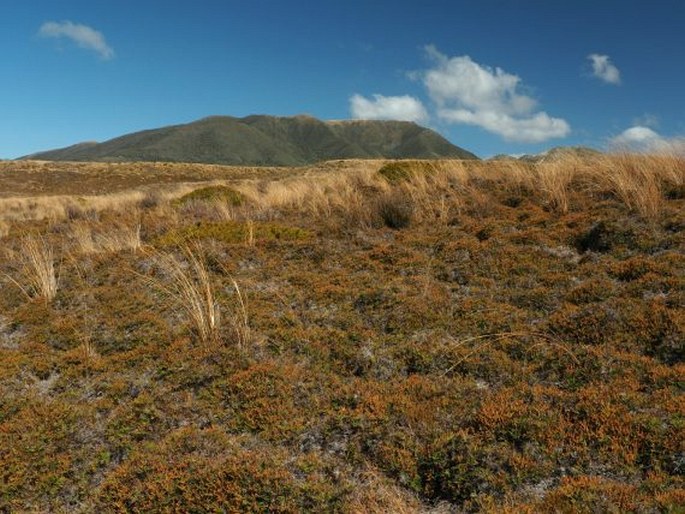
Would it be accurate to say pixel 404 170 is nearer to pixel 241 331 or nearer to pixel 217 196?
pixel 217 196

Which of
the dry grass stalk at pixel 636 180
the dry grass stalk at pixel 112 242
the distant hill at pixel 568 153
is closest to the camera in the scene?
the dry grass stalk at pixel 636 180

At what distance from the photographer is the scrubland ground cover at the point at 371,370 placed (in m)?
4.18

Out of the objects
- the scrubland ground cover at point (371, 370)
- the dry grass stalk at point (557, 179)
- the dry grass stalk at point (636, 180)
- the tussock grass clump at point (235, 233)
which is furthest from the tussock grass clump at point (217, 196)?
the dry grass stalk at point (636, 180)

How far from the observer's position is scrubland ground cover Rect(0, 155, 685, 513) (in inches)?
165

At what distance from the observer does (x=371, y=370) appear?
6.02 m

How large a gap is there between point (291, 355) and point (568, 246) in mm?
5800

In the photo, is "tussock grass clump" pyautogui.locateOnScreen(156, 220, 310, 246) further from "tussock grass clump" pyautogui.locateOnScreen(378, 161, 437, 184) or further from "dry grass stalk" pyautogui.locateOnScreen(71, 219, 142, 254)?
"tussock grass clump" pyautogui.locateOnScreen(378, 161, 437, 184)

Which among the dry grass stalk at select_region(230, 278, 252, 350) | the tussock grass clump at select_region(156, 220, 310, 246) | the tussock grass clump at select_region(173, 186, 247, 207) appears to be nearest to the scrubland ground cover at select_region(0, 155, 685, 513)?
the dry grass stalk at select_region(230, 278, 252, 350)

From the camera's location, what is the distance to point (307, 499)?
4121 mm

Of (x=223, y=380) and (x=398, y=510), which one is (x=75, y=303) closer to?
(x=223, y=380)

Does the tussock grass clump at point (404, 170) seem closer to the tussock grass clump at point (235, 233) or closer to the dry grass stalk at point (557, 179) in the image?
the dry grass stalk at point (557, 179)

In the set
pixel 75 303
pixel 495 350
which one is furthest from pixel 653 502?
pixel 75 303

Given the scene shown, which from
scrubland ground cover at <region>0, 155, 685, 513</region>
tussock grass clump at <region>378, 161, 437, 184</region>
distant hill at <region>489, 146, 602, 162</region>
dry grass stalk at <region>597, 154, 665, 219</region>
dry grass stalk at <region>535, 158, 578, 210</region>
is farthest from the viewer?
tussock grass clump at <region>378, 161, 437, 184</region>

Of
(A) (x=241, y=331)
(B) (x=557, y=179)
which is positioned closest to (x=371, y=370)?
(A) (x=241, y=331)
